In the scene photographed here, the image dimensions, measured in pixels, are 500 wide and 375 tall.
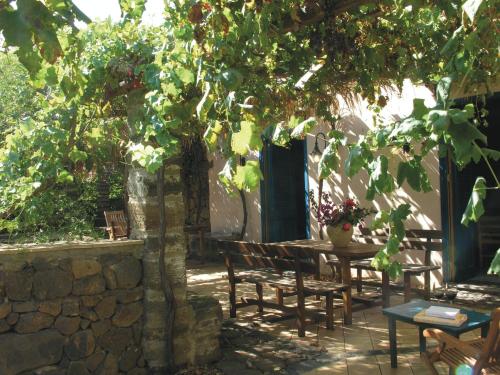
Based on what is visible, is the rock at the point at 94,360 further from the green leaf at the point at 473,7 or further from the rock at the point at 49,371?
the green leaf at the point at 473,7

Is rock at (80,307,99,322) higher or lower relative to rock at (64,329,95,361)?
higher

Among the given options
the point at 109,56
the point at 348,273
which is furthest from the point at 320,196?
Result: the point at 109,56

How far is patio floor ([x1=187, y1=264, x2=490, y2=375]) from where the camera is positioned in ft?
12.7

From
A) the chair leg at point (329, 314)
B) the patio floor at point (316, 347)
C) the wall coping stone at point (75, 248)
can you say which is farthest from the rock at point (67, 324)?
the chair leg at point (329, 314)

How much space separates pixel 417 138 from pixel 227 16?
1.77 m

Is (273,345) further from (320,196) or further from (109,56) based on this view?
(320,196)

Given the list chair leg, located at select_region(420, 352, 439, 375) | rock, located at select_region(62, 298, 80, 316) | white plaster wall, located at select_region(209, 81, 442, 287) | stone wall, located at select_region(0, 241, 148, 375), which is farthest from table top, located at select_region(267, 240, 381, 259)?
rock, located at select_region(62, 298, 80, 316)

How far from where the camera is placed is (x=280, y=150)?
886 centimetres

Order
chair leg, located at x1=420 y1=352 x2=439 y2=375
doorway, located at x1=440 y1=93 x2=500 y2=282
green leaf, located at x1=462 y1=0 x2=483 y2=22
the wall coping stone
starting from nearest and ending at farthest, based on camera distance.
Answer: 1. green leaf, located at x1=462 y1=0 x2=483 y2=22
2. chair leg, located at x1=420 y1=352 x2=439 y2=375
3. the wall coping stone
4. doorway, located at x1=440 y1=93 x2=500 y2=282

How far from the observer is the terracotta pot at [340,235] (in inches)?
211

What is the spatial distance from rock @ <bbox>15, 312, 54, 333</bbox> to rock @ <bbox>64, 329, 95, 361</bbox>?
0.62 ft

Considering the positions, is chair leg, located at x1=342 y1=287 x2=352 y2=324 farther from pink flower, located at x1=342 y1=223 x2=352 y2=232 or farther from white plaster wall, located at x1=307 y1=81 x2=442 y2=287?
white plaster wall, located at x1=307 y1=81 x2=442 y2=287

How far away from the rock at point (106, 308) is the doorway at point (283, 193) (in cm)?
516


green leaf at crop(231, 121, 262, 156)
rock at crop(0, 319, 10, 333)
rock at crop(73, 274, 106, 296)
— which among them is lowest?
rock at crop(0, 319, 10, 333)
